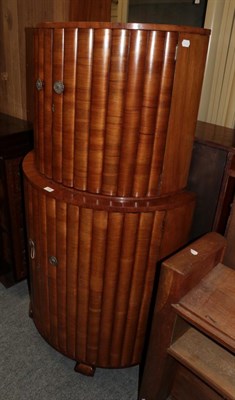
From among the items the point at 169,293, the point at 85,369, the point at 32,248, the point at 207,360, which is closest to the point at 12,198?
the point at 32,248

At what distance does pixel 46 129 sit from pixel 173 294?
655 millimetres

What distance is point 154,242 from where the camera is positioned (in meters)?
1.09

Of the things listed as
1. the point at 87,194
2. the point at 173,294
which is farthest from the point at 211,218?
the point at 87,194

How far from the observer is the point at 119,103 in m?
0.91

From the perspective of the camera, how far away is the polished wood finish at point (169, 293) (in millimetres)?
952

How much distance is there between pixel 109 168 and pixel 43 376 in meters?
1.02

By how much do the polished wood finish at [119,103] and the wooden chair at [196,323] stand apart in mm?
257

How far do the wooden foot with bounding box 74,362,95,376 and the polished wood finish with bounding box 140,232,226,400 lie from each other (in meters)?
0.27

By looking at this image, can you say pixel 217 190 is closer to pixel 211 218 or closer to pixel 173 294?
pixel 211 218

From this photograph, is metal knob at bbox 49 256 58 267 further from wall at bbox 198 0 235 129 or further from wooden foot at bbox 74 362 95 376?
wall at bbox 198 0 235 129

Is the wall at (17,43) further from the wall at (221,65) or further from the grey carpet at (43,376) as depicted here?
the grey carpet at (43,376)

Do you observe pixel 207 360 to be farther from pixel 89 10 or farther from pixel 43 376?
pixel 89 10

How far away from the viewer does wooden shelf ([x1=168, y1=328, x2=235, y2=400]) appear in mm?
980

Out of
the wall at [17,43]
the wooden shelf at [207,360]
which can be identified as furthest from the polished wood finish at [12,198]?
the wooden shelf at [207,360]
